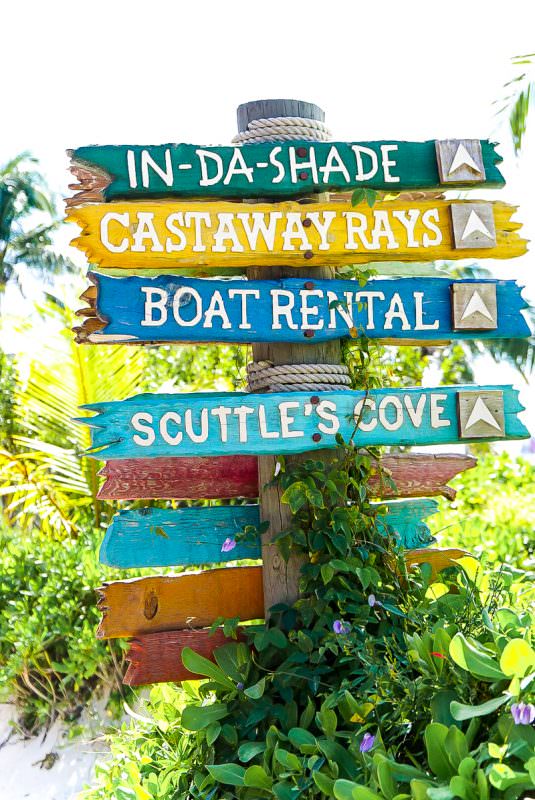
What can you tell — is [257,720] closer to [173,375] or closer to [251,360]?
[251,360]

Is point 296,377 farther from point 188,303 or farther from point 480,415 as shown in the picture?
point 480,415

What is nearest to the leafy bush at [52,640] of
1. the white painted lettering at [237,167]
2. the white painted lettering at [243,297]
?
the white painted lettering at [243,297]

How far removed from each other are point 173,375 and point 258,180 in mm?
3763

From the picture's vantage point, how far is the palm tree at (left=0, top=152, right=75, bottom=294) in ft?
84.0

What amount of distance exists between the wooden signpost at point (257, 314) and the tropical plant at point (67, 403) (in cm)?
334

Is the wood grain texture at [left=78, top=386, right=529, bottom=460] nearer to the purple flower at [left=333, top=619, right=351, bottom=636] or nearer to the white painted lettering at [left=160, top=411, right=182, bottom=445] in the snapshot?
the white painted lettering at [left=160, top=411, right=182, bottom=445]

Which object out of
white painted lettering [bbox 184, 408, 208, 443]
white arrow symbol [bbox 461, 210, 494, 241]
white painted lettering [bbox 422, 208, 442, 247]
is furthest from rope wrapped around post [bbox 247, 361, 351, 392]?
white arrow symbol [bbox 461, 210, 494, 241]

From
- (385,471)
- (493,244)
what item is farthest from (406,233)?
(385,471)

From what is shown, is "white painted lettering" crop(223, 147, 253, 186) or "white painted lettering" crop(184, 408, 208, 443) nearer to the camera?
"white painted lettering" crop(184, 408, 208, 443)

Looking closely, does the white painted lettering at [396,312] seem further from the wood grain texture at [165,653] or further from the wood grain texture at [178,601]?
the wood grain texture at [165,653]

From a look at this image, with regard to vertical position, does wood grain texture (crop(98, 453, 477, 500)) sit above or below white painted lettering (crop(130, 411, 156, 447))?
below

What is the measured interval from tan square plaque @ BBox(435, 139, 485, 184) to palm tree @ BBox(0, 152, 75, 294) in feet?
76.9

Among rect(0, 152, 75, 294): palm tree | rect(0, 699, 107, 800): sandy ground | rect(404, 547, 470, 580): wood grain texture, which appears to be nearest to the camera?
rect(404, 547, 470, 580): wood grain texture

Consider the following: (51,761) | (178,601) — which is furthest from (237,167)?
(51,761)
